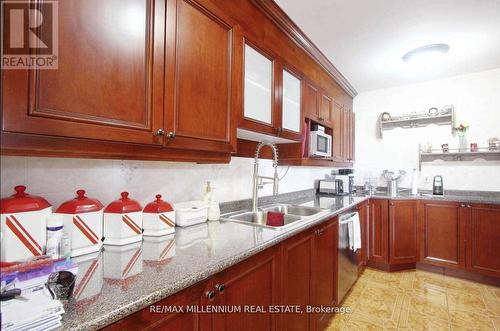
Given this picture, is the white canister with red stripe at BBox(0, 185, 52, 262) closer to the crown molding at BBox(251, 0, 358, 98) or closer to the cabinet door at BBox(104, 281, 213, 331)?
the cabinet door at BBox(104, 281, 213, 331)

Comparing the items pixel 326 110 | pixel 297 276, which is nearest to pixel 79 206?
pixel 297 276

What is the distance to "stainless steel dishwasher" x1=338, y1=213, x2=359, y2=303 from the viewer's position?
2.04m

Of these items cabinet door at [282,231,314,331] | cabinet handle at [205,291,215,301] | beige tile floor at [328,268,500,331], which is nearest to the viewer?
cabinet handle at [205,291,215,301]

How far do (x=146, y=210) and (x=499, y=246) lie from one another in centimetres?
342

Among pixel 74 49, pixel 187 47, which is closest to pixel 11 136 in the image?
pixel 74 49

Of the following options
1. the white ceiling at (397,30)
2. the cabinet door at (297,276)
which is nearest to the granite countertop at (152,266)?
the cabinet door at (297,276)

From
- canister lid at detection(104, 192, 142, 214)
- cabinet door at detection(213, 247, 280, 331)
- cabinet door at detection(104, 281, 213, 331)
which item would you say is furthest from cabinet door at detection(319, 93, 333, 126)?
cabinet door at detection(104, 281, 213, 331)

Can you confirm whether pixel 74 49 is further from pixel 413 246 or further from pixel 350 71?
pixel 413 246

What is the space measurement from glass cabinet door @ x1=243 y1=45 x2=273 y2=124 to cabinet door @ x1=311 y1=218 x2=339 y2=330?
2.91 feet

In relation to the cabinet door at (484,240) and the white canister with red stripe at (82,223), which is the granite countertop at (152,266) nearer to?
the white canister with red stripe at (82,223)

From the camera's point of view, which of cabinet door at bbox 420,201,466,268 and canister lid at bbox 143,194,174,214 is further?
cabinet door at bbox 420,201,466,268

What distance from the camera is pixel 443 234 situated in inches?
110

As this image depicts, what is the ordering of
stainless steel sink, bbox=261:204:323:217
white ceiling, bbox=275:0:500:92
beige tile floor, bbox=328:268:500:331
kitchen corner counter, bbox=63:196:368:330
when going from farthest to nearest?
stainless steel sink, bbox=261:204:323:217, beige tile floor, bbox=328:268:500:331, white ceiling, bbox=275:0:500:92, kitchen corner counter, bbox=63:196:368:330

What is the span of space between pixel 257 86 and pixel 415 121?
9.33 feet
